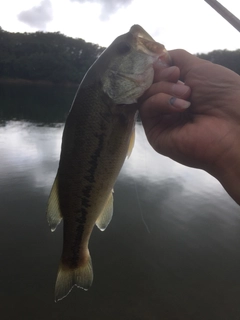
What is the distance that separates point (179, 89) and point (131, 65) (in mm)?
395

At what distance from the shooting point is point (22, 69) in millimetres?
64812

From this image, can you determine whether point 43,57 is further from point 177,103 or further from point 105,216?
point 177,103

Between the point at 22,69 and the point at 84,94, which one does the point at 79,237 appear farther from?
the point at 22,69

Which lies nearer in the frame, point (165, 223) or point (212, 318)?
point (212, 318)

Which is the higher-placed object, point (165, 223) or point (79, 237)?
point (79, 237)

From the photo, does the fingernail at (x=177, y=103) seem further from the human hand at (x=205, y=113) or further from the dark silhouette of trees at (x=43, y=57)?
the dark silhouette of trees at (x=43, y=57)

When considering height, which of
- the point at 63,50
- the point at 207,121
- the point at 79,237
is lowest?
the point at 63,50

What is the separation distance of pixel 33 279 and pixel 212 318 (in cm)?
398

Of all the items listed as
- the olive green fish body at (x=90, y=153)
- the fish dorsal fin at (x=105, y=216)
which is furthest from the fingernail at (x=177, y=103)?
the fish dorsal fin at (x=105, y=216)

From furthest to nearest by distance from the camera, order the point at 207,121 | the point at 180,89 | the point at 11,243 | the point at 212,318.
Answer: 1. the point at 11,243
2. the point at 212,318
3. the point at 207,121
4. the point at 180,89

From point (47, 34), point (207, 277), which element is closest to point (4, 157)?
point (207, 277)

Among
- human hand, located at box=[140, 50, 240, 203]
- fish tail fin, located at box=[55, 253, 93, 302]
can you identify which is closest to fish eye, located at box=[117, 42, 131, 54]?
human hand, located at box=[140, 50, 240, 203]

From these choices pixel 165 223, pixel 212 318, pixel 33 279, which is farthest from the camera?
pixel 165 223

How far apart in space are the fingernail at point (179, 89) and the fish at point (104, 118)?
196mm
